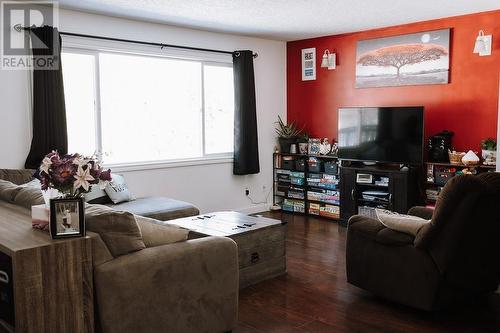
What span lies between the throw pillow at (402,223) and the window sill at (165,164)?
9.88ft

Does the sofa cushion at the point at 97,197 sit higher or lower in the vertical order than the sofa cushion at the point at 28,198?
lower

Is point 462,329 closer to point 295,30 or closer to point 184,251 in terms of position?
point 184,251

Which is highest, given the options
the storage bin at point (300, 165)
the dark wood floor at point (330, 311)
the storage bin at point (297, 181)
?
the storage bin at point (300, 165)

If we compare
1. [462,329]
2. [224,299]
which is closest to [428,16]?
[462,329]

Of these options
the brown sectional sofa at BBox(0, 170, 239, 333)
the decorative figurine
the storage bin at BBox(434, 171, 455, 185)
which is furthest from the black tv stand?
the brown sectional sofa at BBox(0, 170, 239, 333)

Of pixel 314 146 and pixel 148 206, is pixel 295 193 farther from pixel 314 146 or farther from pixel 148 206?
pixel 148 206

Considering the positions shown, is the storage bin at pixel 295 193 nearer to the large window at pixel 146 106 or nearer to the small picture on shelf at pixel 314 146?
the small picture on shelf at pixel 314 146

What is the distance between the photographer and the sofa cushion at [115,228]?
2.45m

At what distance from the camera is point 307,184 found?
21.7 ft

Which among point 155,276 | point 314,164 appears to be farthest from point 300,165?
point 155,276

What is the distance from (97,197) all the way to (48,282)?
108 inches

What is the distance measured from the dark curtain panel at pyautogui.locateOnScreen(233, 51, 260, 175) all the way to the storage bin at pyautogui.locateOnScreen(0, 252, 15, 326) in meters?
4.32

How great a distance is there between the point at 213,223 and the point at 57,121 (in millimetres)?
1917

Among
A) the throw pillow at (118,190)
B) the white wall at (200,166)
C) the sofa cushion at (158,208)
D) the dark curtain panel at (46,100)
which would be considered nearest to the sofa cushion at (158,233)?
the sofa cushion at (158,208)
